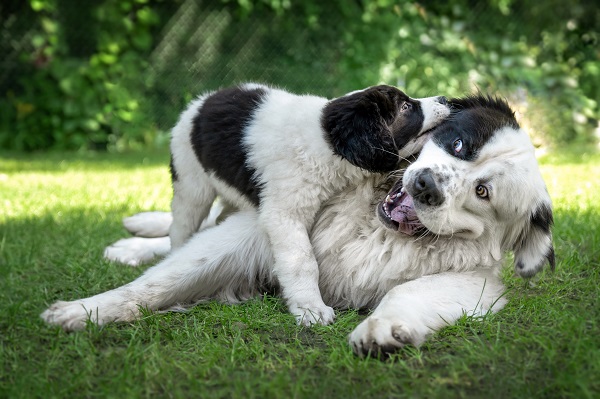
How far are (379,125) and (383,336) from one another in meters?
Result: 1.02

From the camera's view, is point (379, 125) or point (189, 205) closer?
point (379, 125)

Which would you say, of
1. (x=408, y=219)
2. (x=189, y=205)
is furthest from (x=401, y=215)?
(x=189, y=205)

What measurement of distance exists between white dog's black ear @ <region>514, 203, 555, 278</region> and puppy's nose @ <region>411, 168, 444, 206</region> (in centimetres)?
45

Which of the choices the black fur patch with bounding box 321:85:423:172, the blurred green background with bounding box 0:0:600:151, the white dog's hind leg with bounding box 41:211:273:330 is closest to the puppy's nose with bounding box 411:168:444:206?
the black fur patch with bounding box 321:85:423:172

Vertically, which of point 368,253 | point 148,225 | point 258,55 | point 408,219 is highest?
point 408,219

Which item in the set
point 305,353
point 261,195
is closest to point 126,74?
point 261,195

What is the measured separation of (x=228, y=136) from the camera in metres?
3.14

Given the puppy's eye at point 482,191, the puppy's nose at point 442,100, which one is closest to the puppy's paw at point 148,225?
the puppy's nose at point 442,100

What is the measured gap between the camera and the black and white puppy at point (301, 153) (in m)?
2.70

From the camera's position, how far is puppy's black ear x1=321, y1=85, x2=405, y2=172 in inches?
110

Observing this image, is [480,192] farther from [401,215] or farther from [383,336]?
[383,336]

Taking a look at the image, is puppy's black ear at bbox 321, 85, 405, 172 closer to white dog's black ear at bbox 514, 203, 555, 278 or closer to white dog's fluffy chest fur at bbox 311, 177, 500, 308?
white dog's fluffy chest fur at bbox 311, 177, 500, 308

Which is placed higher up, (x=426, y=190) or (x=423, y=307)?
(x=426, y=190)

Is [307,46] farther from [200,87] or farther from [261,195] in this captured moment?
[261,195]
